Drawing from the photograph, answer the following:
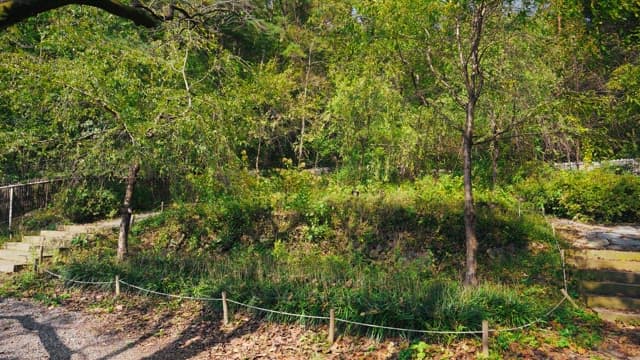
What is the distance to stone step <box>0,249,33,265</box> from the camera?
36.7ft

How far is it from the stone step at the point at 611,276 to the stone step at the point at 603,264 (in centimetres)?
22

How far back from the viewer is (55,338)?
6.89 m

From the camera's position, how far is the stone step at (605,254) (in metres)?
7.50

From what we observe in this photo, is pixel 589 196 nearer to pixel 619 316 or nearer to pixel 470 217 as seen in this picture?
pixel 619 316

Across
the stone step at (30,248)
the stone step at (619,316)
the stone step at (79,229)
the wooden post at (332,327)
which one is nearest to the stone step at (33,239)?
the stone step at (30,248)

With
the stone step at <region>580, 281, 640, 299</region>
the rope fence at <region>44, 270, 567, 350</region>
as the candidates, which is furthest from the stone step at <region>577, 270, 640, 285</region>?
the rope fence at <region>44, 270, 567, 350</region>

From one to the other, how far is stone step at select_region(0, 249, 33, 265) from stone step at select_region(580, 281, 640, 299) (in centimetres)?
1248

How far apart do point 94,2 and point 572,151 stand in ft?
45.7

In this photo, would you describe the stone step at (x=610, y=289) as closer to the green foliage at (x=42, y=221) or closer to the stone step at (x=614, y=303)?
the stone step at (x=614, y=303)

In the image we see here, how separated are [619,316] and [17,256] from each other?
13395 mm

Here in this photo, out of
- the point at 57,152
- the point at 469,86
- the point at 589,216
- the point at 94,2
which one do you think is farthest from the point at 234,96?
the point at 589,216

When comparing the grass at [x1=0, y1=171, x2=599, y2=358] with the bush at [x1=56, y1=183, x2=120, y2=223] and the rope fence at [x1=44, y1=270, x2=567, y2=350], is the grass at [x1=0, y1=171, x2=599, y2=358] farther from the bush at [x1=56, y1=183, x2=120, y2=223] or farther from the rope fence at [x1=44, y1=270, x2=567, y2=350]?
the bush at [x1=56, y1=183, x2=120, y2=223]

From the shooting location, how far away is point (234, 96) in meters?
9.84

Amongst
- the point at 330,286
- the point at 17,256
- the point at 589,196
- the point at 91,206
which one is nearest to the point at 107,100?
the point at 330,286
